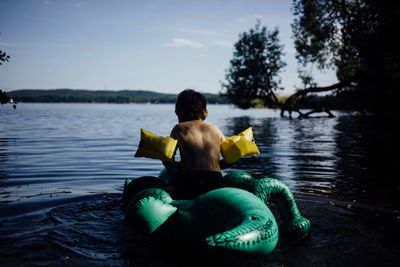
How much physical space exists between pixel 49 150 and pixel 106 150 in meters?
1.99

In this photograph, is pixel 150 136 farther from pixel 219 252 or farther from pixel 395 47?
pixel 395 47

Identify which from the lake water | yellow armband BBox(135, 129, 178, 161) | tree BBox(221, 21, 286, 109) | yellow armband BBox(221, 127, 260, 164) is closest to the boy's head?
yellow armband BBox(135, 129, 178, 161)

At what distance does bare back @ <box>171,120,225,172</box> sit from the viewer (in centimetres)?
398

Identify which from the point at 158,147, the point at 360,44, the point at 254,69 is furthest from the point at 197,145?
the point at 254,69

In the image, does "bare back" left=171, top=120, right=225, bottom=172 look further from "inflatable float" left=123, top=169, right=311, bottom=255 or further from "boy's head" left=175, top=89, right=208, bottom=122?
"inflatable float" left=123, top=169, right=311, bottom=255

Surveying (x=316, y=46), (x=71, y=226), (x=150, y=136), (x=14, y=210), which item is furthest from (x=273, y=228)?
(x=316, y=46)

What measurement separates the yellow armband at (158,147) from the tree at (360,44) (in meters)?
18.3

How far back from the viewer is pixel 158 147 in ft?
13.7

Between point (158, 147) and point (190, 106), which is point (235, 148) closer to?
point (190, 106)

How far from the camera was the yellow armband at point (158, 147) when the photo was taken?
13.4 ft

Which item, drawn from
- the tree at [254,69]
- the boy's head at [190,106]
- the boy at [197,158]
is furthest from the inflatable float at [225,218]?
the tree at [254,69]

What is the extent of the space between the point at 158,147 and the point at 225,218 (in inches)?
51.4

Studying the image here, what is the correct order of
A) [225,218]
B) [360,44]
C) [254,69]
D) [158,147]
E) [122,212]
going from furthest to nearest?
[254,69], [360,44], [122,212], [158,147], [225,218]

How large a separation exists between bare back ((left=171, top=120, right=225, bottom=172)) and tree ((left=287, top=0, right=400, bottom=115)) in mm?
18045
